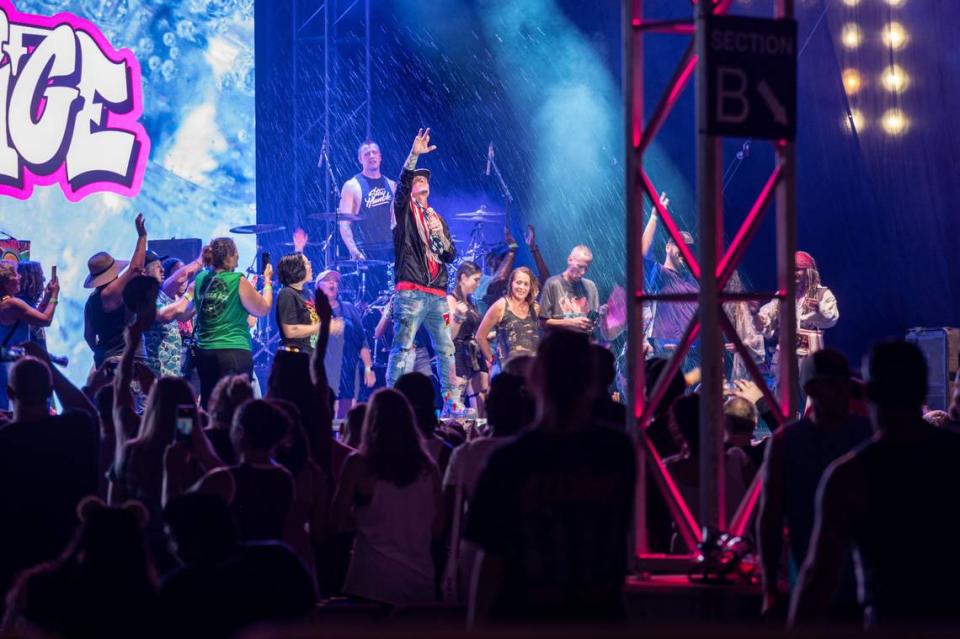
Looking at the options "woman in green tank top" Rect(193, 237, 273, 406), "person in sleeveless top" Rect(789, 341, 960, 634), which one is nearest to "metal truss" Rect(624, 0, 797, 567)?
"person in sleeveless top" Rect(789, 341, 960, 634)

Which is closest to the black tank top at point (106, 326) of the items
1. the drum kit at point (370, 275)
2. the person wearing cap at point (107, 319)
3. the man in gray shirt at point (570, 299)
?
the person wearing cap at point (107, 319)

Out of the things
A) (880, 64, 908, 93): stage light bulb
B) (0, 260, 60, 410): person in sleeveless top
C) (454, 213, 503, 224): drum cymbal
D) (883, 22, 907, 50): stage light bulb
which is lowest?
(0, 260, 60, 410): person in sleeveless top

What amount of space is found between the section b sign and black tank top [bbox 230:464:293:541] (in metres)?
2.18

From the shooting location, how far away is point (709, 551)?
16.8 ft

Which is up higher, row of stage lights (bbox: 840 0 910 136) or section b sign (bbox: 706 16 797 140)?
row of stage lights (bbox: 840 0 910 136)

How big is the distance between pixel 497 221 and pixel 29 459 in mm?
11777

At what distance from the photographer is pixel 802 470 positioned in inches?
169

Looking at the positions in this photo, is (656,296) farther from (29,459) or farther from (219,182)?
(219,182)

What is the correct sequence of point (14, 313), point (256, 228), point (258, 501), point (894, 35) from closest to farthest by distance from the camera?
point (258, 501) < point (14, 313) < point (894, 35) < point (256, 228)

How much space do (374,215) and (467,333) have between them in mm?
2717

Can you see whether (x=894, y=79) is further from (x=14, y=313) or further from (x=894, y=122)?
(x=14, y=313)

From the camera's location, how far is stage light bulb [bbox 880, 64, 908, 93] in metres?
14.1

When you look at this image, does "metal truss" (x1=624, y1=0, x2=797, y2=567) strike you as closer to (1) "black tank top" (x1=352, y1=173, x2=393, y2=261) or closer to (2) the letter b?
(2) the letter b

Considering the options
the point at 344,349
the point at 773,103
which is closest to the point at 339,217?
the point at 344,349
